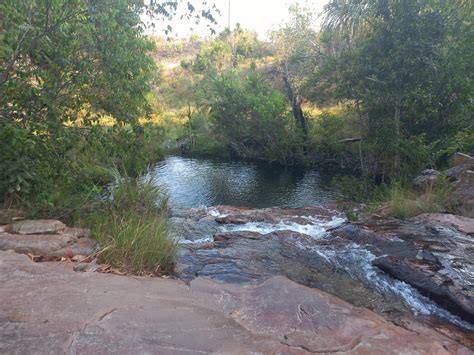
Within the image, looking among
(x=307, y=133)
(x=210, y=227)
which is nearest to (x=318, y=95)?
(x=307, y=133)

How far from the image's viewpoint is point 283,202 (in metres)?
16.1

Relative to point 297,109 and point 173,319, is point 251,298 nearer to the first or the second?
point 173,319

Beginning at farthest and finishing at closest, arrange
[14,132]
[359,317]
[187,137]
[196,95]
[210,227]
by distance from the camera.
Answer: [196,95] → [187,137] → [210,227] → [14,132] → [359,317]

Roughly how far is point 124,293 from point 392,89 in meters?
11.9

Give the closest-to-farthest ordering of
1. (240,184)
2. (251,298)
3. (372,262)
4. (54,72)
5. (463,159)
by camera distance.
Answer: (251,298), (54,72), (372,262), (463,159), (240,184)

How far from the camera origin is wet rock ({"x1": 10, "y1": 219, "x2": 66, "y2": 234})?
527 cm

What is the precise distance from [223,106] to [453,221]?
18.9 m

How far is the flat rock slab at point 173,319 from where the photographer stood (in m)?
2.91

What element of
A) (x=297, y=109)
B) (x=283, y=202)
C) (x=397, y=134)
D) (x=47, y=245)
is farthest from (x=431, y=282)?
(x=297, y=109)

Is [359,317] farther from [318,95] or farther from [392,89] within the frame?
[318,95]

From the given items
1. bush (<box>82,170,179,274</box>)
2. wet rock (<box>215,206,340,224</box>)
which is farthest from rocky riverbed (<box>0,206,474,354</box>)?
wet rock (<box>215,206,340,224</box>)

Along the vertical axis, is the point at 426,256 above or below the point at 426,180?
below

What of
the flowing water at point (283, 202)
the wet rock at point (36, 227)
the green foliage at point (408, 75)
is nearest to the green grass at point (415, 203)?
the flowing water at point (283, 202)

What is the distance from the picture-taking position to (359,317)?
4047 mm
